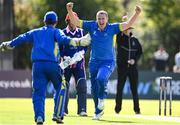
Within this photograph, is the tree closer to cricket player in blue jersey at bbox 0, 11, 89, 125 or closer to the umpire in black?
the umpire in black

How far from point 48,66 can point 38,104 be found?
80 cm

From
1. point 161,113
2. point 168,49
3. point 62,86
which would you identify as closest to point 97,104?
point 62,86

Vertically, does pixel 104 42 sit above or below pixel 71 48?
above

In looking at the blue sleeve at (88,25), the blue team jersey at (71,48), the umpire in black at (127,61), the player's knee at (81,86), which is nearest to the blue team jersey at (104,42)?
the blue sleeve at (88,25)

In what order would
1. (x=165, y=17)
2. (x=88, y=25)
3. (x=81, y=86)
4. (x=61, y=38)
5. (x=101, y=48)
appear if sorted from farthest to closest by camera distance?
(x=165, y=17) → (x=81, y=86) → (x=88, y=25) → (x=101, y=48) → (x=61, y=38)

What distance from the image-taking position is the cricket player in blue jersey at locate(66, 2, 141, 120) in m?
18.7

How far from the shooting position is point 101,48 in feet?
62.1

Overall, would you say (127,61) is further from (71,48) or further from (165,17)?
(165,17)

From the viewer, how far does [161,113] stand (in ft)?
74.9

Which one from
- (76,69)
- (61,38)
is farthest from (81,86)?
(61,38)

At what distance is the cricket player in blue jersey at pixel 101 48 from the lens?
61.4 feet

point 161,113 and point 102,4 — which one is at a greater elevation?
point 102,4

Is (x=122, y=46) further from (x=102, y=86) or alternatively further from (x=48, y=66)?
(x=48, y=66)

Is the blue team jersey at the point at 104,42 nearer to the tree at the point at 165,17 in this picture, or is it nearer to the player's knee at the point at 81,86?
the player's knee at the point at 81,86
